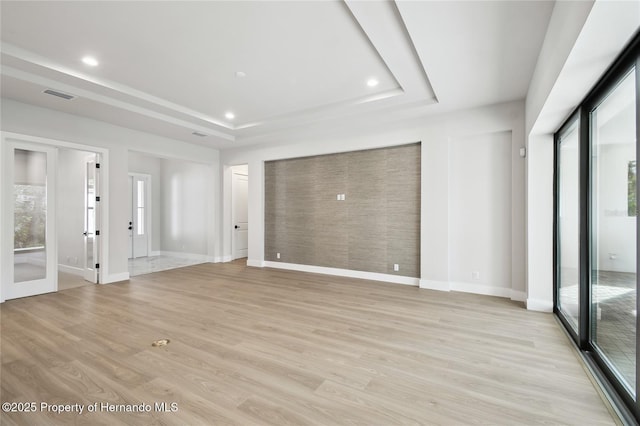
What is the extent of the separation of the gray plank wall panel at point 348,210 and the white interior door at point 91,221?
10.7 feet

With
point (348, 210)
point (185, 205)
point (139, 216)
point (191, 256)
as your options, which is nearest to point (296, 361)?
point (348, 210)

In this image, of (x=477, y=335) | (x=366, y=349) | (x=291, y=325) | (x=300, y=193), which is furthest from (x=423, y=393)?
(x=300, y=193)

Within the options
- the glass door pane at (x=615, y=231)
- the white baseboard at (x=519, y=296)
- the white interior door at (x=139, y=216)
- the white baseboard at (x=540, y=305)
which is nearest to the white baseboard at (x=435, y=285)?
the white baseboard at (x=519, y=296)

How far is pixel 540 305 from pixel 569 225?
117cm

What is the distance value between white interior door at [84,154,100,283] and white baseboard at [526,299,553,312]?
702 centimetres

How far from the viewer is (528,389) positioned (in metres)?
2.09

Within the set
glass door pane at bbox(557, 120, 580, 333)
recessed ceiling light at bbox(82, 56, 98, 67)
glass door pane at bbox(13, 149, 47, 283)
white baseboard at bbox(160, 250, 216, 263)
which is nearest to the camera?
glass door pane at bbox(557, 120, 580, 333)

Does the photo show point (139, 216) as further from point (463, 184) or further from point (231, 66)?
point (463, 184)

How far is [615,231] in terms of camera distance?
2.16 metres

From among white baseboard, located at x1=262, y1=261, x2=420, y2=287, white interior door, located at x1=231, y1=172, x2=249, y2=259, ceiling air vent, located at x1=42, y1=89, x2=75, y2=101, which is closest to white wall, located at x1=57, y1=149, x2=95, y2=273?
ceiling air vent, located at x1=42, y1=89, x2=75, y2=101

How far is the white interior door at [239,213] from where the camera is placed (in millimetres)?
7914

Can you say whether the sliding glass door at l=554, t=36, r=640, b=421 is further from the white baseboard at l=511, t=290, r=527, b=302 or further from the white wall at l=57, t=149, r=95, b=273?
the white wall at l=57, t=149, r=95, b=273

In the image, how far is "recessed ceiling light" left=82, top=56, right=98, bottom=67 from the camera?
10.7ft

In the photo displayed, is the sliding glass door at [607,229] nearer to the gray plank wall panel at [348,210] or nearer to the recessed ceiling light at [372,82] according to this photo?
the recessed ceiling light at [372,82]
